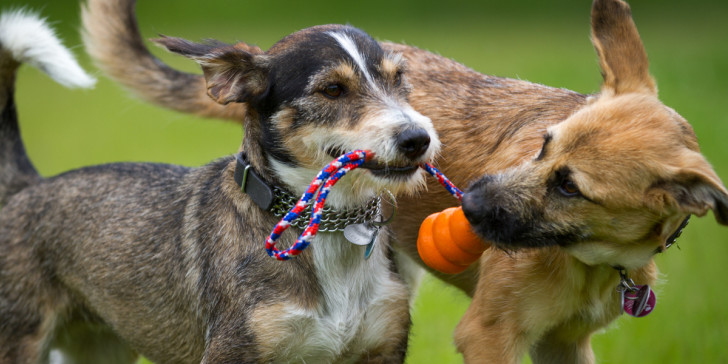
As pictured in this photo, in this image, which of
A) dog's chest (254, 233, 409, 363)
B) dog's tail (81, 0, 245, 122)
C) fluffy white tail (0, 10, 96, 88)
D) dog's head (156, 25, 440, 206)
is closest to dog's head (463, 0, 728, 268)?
dog's head (156, 25, 440, 206)

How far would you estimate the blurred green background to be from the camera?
660 cm

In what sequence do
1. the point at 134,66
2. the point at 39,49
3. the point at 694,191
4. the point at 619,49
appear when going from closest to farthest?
the point at 694,191 < the point at 619,49 < the point at 39,49 < the point at 134,66

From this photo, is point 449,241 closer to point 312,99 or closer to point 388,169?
point 388,169

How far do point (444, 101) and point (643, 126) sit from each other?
5.45 feet

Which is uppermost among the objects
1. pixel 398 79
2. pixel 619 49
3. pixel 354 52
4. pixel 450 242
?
pixel 354 52

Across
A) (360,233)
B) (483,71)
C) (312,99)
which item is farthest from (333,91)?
(483,71)

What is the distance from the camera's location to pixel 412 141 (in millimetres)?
3852

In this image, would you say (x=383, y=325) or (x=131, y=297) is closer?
(x=383, y=325)

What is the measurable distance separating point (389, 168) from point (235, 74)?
937mm

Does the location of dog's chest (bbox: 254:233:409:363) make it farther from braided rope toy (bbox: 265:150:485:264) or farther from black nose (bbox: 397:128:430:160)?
black nose (bbox: 397:128:430:160)

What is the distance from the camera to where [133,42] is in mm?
5848

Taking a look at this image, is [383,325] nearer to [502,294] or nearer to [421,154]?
[502,294]

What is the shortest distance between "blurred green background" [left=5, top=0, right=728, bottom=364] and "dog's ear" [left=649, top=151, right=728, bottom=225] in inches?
52.6

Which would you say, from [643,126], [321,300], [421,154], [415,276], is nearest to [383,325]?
[321,300]
